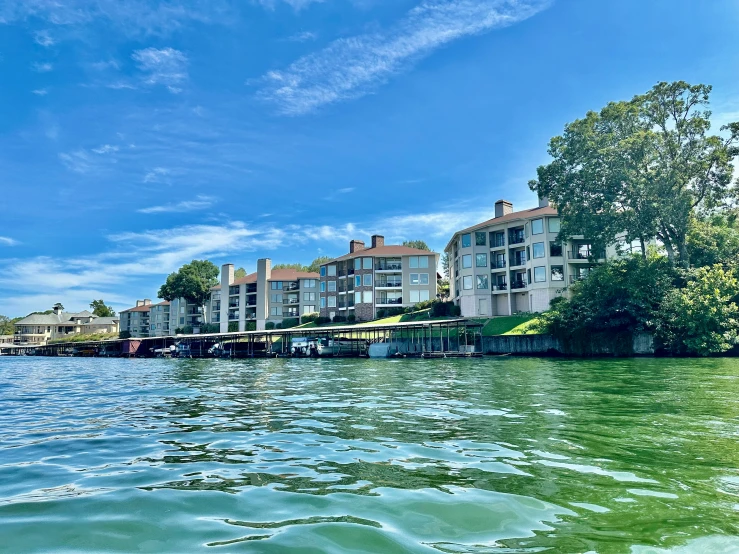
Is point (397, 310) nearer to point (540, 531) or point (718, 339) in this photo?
point (718, 339)

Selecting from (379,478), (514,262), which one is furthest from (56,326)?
(379,478)

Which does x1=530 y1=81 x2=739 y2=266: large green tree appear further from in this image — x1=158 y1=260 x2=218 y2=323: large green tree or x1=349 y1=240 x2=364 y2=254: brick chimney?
x1=158 y1=260 x2=218 y2=323: large green tree

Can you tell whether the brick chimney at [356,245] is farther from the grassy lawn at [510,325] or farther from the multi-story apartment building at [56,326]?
the multi-story apartment building at [56,326]

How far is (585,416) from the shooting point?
38.9ft

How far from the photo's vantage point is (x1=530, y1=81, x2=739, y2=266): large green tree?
1745 inches

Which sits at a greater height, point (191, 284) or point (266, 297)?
point (191, 284)

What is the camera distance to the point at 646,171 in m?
46.0

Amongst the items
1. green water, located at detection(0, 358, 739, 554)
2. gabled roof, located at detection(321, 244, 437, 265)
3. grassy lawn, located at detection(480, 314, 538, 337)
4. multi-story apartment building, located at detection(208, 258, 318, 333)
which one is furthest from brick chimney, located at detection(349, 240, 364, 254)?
green water, located at detection(0, 358, 739, 554)

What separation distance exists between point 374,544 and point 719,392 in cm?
1613

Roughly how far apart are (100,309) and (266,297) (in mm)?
102358

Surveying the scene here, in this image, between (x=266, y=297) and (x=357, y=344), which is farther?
(x=266, y=297)

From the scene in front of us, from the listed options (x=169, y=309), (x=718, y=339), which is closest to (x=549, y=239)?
(x=718, y=339)

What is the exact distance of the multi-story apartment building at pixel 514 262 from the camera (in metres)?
63.0

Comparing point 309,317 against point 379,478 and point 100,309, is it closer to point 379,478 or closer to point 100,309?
point 379,478
